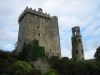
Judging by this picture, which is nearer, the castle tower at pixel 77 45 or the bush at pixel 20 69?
the bush at pixel 20 69

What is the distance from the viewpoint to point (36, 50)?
42.1 meters

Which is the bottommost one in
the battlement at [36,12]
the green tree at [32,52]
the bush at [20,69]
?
the bush at [20,69]

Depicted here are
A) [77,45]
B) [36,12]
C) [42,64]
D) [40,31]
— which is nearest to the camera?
[42,64]

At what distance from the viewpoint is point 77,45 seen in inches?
1938

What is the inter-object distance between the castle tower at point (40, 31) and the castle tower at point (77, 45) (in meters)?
4.12

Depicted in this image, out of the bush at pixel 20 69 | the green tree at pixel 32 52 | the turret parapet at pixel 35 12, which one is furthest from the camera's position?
the turret parapet at pixel 35 12

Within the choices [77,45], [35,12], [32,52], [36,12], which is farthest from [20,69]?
[77,45]

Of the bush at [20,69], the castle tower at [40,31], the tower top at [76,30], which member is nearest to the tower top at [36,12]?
the castle tower at [40,31]

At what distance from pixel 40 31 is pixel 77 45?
10.3 meters

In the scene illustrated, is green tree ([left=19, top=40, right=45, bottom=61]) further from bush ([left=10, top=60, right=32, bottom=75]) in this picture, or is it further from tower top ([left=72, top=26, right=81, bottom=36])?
tower top ([left=72, top=26, right=81, bottom=36])

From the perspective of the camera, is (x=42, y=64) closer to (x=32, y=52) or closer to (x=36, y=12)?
(x=32, y=52)

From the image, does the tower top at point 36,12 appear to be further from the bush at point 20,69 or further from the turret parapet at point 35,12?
the bush at point 20,69

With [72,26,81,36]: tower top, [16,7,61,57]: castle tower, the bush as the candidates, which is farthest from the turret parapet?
the bush

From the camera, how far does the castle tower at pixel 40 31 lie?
147 feet
